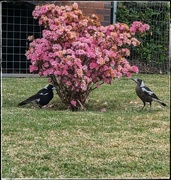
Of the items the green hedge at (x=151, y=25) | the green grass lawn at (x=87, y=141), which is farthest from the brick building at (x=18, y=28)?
the green grass lawn at (x=87, y=141)

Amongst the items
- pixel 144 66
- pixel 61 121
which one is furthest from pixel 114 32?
pixel 144 66

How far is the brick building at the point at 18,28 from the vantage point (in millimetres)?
10186

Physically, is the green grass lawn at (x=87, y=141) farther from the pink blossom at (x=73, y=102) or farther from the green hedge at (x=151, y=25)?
the green hedge at (x=151, y=25)

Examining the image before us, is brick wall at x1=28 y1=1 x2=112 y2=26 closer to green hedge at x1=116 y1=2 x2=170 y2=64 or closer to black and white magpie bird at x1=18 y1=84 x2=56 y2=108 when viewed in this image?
green hedge at x1=116 y1=2 x2=170 y2=64

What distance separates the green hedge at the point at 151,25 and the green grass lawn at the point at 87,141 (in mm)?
5476

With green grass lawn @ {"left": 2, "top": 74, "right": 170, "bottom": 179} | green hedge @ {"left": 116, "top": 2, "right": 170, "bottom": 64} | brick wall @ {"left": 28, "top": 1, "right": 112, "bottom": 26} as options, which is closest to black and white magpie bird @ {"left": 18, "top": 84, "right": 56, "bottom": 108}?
green grass lawn @ {"left": 2, "top": 74, "right": 170, "bottom": 179}

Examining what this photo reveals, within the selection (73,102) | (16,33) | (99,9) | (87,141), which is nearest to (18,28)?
(16,33)

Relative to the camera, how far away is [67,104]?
5.60 meters

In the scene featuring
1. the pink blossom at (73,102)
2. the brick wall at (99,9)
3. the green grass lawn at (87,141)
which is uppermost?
the brick wall at (99,9)

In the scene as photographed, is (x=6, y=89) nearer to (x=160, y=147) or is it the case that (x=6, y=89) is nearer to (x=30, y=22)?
(x=30, y=22)

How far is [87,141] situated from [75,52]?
1.67 m

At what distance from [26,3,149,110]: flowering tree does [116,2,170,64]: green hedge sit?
5858 millimetres

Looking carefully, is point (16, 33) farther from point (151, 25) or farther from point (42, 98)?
point (42, 98)

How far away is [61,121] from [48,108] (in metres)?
1.12
